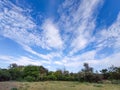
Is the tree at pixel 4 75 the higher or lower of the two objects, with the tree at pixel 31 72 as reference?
lower

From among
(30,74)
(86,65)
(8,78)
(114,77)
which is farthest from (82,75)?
(8,78)

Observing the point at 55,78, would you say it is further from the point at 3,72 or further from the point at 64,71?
the point at 3,72

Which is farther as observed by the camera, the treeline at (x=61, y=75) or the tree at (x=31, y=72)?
the tree at (x=31, y=72)

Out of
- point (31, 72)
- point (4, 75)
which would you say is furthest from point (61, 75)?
point (4, 75)

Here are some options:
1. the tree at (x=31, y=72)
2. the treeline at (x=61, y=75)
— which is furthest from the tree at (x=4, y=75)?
the tree at (x=31, y=72)

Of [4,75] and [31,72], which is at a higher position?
[31,72]

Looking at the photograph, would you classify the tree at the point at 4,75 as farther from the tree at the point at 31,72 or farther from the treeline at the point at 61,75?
the tree at the point at 31,72

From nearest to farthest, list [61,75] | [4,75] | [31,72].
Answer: [4,75] < [61,75] < [31,72]

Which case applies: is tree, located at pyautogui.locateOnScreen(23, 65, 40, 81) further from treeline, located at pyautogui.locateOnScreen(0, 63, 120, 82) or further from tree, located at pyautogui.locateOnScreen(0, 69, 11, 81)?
tree, located at pyautogui.locateOnScreen(0, 69, 11, 81)

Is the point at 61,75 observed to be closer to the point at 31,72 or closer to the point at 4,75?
the point at 31,72

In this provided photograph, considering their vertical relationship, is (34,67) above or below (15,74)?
above

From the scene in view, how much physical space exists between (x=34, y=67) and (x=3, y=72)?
11.7 m

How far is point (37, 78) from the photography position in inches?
1718

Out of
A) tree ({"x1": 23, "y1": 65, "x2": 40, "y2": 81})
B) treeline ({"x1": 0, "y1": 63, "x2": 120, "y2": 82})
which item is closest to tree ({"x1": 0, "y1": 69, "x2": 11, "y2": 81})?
treeline ({"x1": 0, "y1": 63, "x2": 120, "y2": 82})
